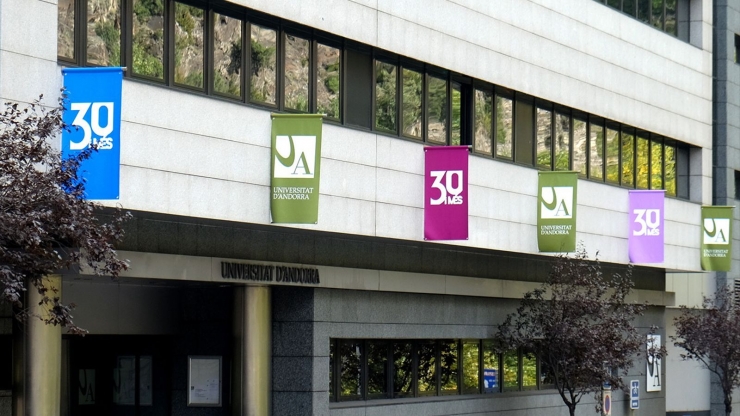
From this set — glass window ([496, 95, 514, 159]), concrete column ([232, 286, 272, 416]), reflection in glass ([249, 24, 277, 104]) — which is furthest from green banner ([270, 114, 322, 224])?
glass window ([496, 95, 514, 159])

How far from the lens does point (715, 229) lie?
45.2m

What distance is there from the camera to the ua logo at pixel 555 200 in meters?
35.5

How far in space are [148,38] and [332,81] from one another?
5703 mm

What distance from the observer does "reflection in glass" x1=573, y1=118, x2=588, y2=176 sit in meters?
38.5

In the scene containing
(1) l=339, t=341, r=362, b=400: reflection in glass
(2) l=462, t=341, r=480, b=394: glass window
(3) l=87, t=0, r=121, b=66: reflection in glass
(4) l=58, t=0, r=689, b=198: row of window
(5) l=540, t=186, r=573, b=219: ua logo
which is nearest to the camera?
(3) l=87, t=0, r=121, b=66: reflection in glass

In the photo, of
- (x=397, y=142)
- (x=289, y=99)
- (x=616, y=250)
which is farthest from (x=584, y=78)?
(x=289, y=99)

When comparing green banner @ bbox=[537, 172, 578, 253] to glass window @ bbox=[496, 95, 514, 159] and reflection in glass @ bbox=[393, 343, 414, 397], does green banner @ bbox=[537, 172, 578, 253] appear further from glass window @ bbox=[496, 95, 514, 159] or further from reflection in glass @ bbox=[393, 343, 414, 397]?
reflection in glass @ bbox=[393, 343, 414, 397]

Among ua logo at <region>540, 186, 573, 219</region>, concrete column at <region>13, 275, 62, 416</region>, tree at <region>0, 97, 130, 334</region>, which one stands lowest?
concrete column at <region>13, 275, 62, 416</region>

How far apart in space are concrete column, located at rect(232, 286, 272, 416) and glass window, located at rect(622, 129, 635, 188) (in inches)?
647

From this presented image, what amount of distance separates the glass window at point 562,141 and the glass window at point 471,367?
5.41 metres

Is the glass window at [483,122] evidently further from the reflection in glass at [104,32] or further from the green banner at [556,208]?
the reflection in glass at [104,32]

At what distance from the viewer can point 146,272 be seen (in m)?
24.2

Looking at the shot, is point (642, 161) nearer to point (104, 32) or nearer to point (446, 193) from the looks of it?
point (446, 193)

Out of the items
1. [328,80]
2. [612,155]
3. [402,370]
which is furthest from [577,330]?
[328,80]
